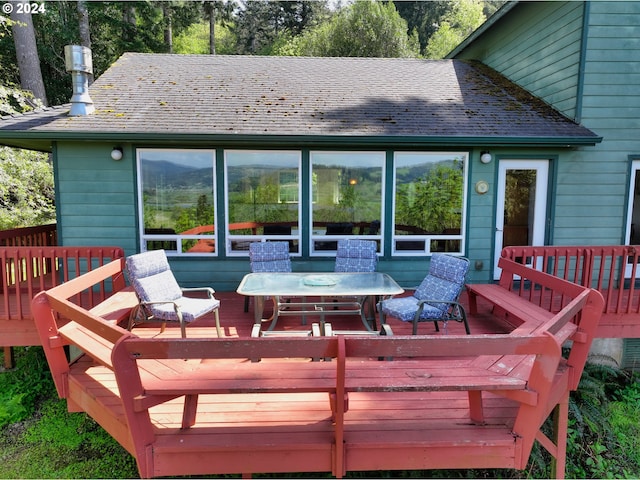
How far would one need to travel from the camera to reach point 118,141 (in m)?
5.46

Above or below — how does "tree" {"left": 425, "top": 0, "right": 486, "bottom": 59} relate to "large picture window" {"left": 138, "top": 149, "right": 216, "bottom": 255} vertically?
above

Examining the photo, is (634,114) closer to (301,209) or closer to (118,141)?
(301,209)

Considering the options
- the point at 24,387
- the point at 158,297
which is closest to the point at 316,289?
the point at 158,297

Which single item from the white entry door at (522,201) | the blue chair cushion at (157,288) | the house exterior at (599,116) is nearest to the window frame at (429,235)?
the white entry door at (522,201)

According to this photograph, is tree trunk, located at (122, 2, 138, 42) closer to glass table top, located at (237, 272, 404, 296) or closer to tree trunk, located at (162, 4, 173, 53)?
tree trunk, located at (162, 4, 173, 53)

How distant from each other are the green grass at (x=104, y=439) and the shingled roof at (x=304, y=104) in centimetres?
322

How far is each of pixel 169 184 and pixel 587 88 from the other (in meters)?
6.30

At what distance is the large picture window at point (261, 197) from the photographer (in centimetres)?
601

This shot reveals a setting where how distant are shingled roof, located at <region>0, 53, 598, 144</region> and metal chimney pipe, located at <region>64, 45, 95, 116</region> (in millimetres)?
153

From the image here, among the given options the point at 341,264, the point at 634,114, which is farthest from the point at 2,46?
the point at 634,114

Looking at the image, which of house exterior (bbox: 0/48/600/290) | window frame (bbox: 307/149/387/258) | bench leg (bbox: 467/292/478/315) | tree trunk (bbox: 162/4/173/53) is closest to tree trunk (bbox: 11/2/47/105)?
tree trunk (bbox: 162/4/173/53)

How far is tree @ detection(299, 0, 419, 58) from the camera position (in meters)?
18.1

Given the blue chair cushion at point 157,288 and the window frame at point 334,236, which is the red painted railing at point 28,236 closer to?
the blue chair cushion at point 157,288

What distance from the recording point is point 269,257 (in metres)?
5.43
